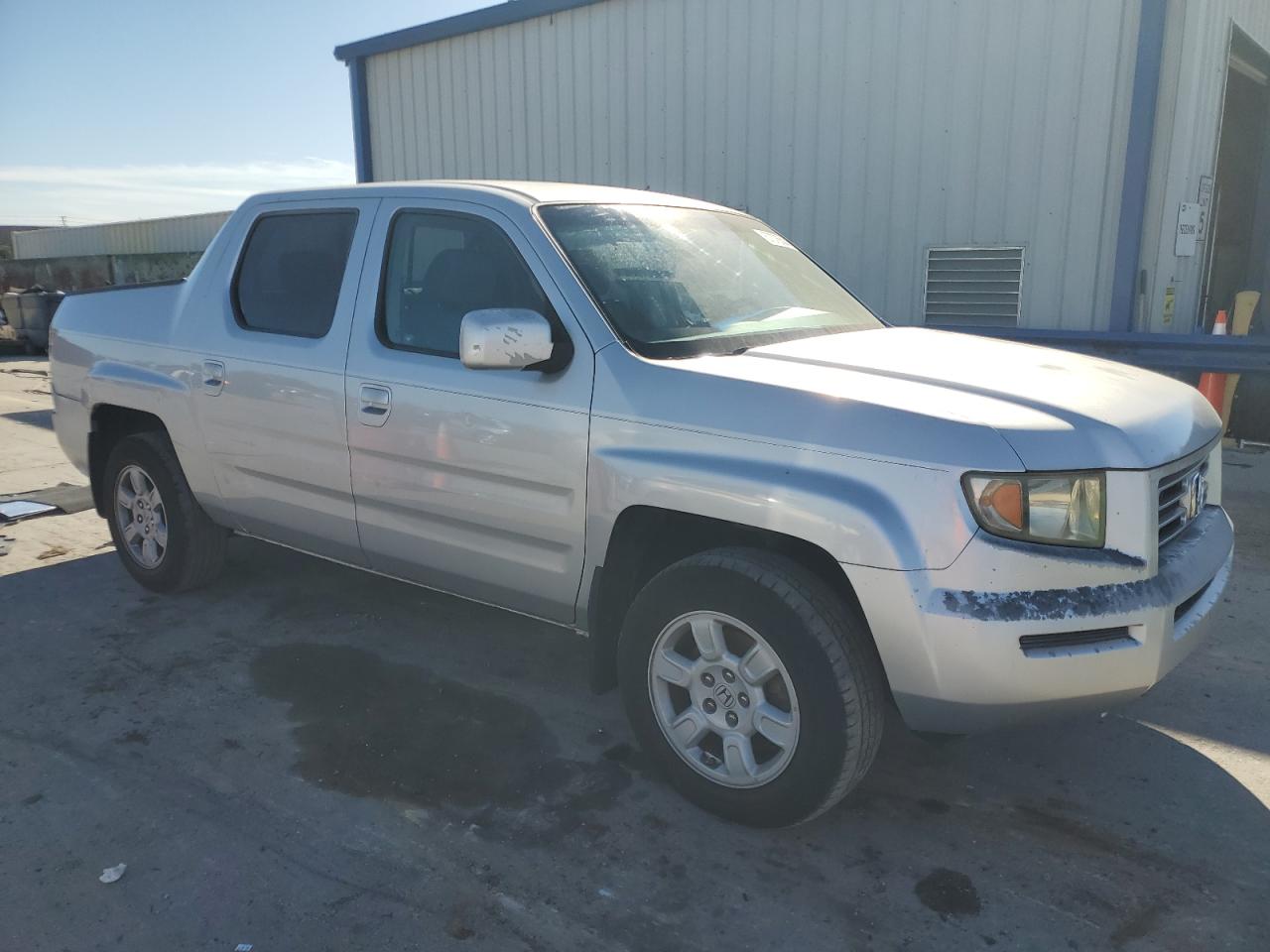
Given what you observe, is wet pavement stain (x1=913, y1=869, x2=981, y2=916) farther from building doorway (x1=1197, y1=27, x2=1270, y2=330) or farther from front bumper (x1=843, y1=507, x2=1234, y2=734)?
building doorway (x1=1197, y1=27, x2=1270, y2=330)

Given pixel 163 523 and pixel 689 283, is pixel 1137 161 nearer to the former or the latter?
pixel 689 283

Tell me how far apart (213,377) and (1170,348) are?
590 centimetres

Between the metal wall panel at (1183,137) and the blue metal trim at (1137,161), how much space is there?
0.11 meters

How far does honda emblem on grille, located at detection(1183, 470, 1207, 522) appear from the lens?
115 inches

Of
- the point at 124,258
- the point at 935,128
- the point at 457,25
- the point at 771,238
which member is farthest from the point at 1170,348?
the point at 124,258

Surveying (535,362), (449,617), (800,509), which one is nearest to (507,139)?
(449,617)

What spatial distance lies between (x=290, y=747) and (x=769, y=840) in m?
1.66

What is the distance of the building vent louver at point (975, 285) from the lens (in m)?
8.01

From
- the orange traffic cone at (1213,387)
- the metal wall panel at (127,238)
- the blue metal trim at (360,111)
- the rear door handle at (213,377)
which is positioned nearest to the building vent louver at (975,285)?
the orange traffic cone at (1213,387)

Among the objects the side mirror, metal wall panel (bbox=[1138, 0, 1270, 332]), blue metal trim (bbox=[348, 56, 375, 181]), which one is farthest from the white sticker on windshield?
blue metal trim (bbox=[348, 56, 375, 181])

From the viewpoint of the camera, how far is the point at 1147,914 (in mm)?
2494

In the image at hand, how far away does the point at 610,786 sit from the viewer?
3.12 m

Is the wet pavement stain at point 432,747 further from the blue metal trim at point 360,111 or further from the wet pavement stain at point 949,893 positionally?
the blue metal trim at point 360,111

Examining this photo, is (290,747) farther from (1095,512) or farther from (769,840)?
(1095,512)
